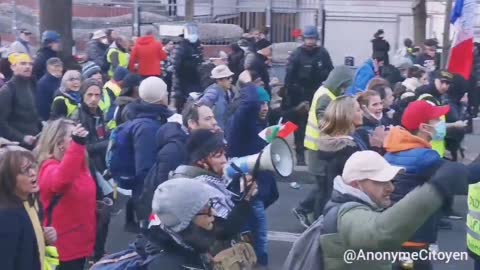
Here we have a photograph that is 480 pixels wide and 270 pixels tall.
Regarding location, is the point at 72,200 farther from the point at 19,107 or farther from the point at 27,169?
the point at 19,107

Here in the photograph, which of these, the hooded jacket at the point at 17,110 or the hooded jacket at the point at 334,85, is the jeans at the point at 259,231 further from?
the hooded jacket at the point at 17,110

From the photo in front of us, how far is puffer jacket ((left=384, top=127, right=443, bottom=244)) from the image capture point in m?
6.77

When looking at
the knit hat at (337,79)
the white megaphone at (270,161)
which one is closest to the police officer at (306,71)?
the knit hat at (337,79)

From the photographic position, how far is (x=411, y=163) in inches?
268

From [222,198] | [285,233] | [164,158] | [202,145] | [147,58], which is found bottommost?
[285,233]

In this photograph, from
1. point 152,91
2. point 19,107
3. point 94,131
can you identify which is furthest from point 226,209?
point 19,107

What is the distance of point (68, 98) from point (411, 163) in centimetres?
428

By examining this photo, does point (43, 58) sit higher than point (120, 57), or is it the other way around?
point (43, 58)

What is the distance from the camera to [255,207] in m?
9.13

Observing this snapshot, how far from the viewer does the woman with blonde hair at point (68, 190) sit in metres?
7.14

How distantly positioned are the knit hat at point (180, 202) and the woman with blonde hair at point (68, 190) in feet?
7.36

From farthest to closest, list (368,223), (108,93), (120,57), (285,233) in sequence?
(120,57), (108,93), (285,233), (368,223)

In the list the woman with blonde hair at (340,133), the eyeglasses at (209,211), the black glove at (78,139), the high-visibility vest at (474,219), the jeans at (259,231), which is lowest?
the jeans at (259,231)

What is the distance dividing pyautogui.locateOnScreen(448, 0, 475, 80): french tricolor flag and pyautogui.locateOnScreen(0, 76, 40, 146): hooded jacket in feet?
13.4
